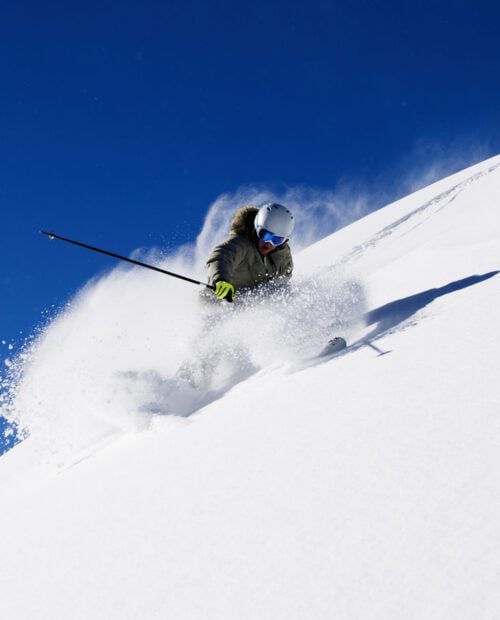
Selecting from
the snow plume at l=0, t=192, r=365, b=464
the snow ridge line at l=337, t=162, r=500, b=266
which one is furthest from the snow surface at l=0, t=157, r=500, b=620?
the snow ridge line at l=337, t=162, r=500, b=266

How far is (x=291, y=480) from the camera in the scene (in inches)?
69.6

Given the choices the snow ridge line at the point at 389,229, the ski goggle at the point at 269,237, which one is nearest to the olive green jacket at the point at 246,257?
the ski goggle at the point at 269,237

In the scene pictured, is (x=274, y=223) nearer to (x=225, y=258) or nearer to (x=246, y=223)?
(x=246, y=223)

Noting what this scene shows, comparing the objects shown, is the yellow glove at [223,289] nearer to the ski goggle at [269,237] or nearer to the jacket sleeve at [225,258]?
the jacket sleeve at [225,258]

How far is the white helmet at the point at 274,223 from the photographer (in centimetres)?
459

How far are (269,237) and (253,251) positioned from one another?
0.25m

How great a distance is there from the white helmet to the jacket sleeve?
22 centimetres

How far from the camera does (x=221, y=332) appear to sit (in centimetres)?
466

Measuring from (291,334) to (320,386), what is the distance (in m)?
1.41

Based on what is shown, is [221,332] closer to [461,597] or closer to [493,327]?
[493,327]

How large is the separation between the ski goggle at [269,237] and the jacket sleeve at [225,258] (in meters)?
0.17

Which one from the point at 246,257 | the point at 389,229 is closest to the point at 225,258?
the point at 246,257

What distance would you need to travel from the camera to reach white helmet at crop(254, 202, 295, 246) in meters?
4.59

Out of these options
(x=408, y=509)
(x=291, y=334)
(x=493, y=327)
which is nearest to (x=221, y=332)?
(x=291, y=334)
